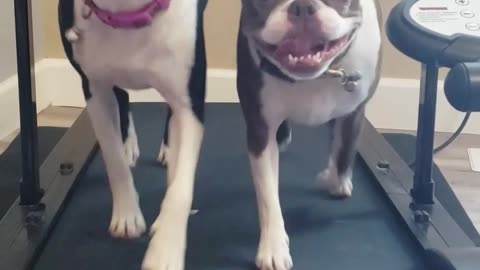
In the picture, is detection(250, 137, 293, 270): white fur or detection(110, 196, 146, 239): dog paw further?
detection(110, 196, 146, 239): dog paw

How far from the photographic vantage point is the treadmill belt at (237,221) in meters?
1.47

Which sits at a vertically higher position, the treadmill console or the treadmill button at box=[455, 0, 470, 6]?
the treadmill button at box=[455, 0, 470, 6]

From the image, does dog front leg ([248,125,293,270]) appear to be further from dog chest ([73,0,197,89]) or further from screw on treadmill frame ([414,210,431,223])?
screw on treadmill frame ([414,210,431,223])

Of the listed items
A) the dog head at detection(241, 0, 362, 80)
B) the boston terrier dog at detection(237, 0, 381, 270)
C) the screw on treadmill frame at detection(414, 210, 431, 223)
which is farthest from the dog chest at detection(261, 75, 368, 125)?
the screw on treadmill frame at detection(414, 210, 431, 223)

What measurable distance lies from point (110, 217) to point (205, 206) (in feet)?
0.64

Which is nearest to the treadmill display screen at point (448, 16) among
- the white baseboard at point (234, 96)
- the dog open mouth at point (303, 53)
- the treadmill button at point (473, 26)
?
the treadmill button at point (473, 26)

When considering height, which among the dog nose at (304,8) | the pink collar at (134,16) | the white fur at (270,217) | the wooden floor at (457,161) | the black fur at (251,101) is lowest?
the wooden floor at (457,161)

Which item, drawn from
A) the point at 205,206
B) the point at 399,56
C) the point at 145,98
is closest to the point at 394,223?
the point at 205,206

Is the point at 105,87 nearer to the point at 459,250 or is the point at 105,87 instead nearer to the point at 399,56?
the point at 459,250

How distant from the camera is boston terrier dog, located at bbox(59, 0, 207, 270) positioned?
1.32 meters

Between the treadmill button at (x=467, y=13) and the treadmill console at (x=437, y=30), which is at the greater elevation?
the treadmill button at (x=467, y=13)

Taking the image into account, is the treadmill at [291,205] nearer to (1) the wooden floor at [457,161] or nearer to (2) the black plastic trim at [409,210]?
(2) the black plastic trim at [409,210]

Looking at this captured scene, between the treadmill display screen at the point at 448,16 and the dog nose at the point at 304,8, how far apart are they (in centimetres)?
30

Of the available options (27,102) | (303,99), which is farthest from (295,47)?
(27,102)
